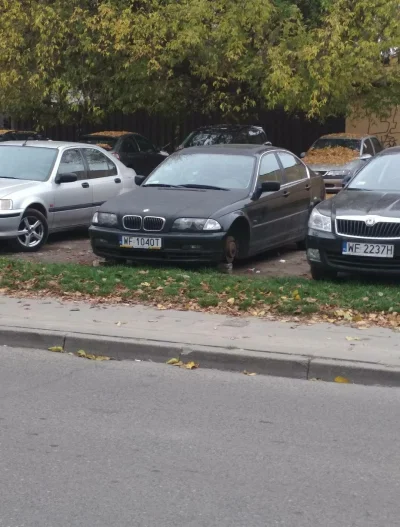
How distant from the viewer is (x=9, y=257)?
1279 centimetres

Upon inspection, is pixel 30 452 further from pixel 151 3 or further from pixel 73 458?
pixel 151 3

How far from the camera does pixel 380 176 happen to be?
1177 centimetres

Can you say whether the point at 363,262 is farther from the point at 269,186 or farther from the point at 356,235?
the point at 269,186

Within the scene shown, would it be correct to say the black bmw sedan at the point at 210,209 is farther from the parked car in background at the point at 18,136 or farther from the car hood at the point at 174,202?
the parked car in background at the point at 18,136

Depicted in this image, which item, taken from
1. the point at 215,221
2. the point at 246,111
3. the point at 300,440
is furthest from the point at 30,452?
the point at 246,111

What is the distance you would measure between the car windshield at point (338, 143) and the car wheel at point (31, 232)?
33.6 feet

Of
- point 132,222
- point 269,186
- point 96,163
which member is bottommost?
point 96,163

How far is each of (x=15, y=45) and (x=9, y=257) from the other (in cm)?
1031

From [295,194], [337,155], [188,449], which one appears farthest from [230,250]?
[337,155]

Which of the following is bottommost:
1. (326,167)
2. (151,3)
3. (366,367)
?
(326,167)

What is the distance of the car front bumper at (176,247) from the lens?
1110 centimetres

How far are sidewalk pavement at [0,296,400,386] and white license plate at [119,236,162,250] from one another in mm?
1489

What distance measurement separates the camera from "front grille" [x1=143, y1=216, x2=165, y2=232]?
36.7 feet

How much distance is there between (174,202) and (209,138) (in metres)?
9.92
